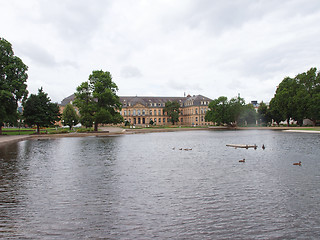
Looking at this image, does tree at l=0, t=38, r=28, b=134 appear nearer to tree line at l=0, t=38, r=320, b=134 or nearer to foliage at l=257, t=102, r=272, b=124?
tree line at l=0, t=38, r=320, b=134

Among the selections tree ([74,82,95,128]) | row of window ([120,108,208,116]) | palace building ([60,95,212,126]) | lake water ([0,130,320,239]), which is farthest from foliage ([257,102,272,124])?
lake water ([0,130,320,239])

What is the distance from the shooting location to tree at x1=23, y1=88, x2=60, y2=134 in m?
58.2

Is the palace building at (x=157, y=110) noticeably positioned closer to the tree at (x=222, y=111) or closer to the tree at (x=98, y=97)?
the tree at (x=222, y=111)

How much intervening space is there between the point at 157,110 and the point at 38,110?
299 ft

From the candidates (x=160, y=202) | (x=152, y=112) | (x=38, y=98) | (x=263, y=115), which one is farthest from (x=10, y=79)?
(x=152, y=112)

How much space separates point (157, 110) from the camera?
146m

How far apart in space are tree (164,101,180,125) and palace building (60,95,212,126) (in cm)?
788

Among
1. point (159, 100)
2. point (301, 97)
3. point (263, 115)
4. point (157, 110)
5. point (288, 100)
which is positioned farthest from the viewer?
point (159, 100)

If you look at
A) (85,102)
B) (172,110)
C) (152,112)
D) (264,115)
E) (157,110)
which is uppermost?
(157,110)

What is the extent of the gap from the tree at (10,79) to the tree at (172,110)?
294 ft

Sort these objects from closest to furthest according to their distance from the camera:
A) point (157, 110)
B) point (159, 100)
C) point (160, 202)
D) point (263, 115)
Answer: point (160, 202) → point (263, 115) → point (157, 110) → point (159, 100)

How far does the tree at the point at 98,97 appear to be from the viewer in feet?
203

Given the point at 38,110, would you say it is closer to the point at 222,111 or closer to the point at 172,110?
the point at 222,111

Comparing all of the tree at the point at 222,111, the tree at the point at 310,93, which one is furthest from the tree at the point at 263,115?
the tree at the point at 310,93
